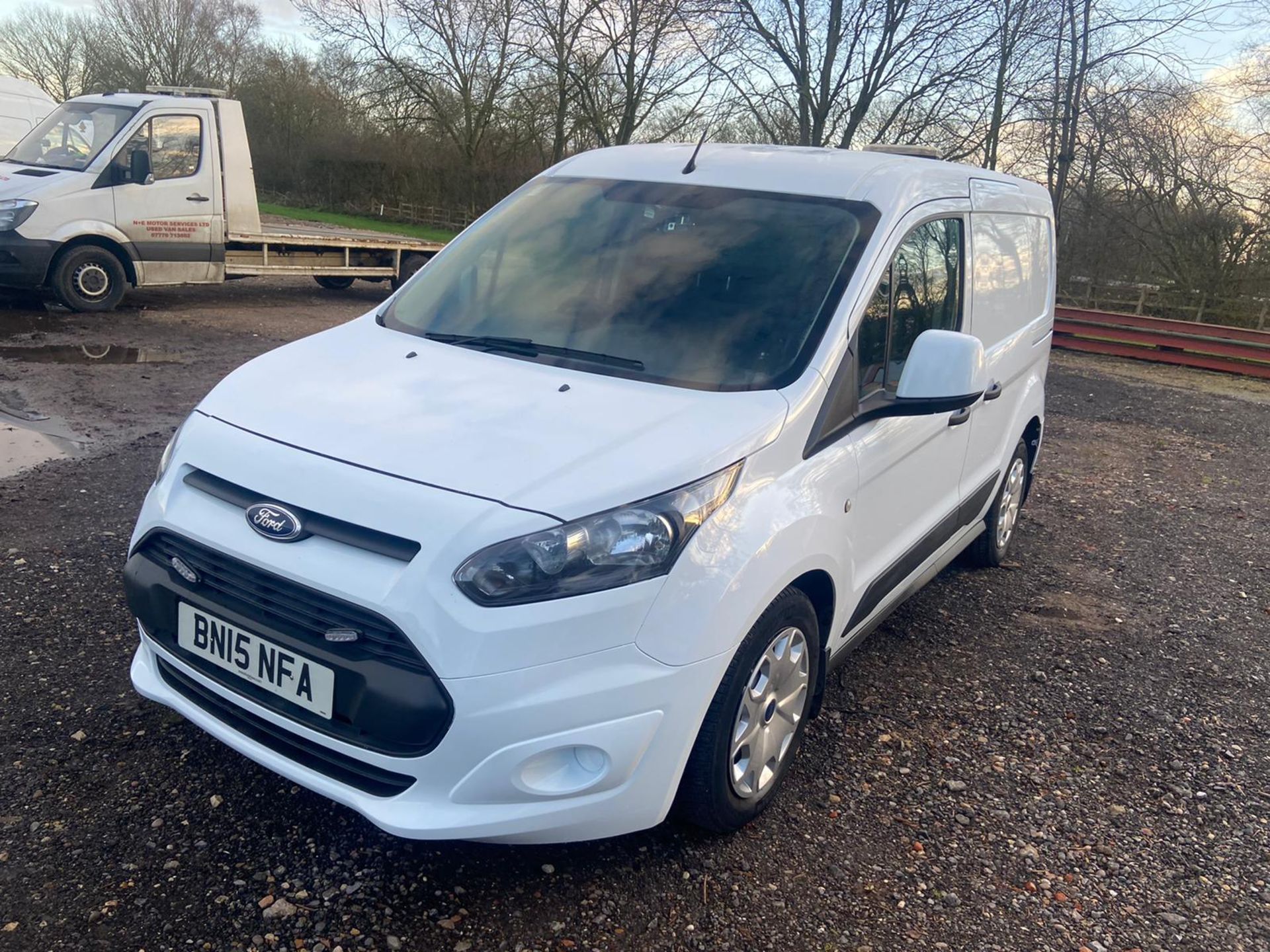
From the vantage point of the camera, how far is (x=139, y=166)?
10.5m

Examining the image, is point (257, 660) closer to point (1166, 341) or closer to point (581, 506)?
point (581, 506)

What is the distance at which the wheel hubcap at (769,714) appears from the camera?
270cm

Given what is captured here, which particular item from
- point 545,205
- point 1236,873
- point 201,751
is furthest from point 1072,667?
point 201,751

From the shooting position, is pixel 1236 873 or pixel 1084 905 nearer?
pixel 1084 905

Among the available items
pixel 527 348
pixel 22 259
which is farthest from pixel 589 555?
pixel 22 259

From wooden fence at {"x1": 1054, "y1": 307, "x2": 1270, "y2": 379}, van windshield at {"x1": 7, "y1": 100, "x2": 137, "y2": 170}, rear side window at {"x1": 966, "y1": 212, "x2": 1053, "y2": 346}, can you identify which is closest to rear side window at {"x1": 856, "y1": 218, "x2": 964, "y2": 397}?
rear side window at {"x1": 966, "y1": 212, "x2": 1053, "y2": 346}

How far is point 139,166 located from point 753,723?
10377mm

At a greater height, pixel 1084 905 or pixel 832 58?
pixel 832 58

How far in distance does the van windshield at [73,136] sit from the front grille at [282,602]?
9694 millimetres

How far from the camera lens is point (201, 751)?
3.04m

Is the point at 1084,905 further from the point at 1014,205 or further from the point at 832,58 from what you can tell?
the point at 832,58

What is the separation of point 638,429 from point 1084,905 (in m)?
1.82

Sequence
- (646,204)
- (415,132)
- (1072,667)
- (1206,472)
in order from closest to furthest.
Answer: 1. (646,204)
2. (1072,667)
3. (1206,472)
4. (415,132)

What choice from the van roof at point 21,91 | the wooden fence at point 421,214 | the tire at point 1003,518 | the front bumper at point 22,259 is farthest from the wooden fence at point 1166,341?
the wooden fence at point 421,214
